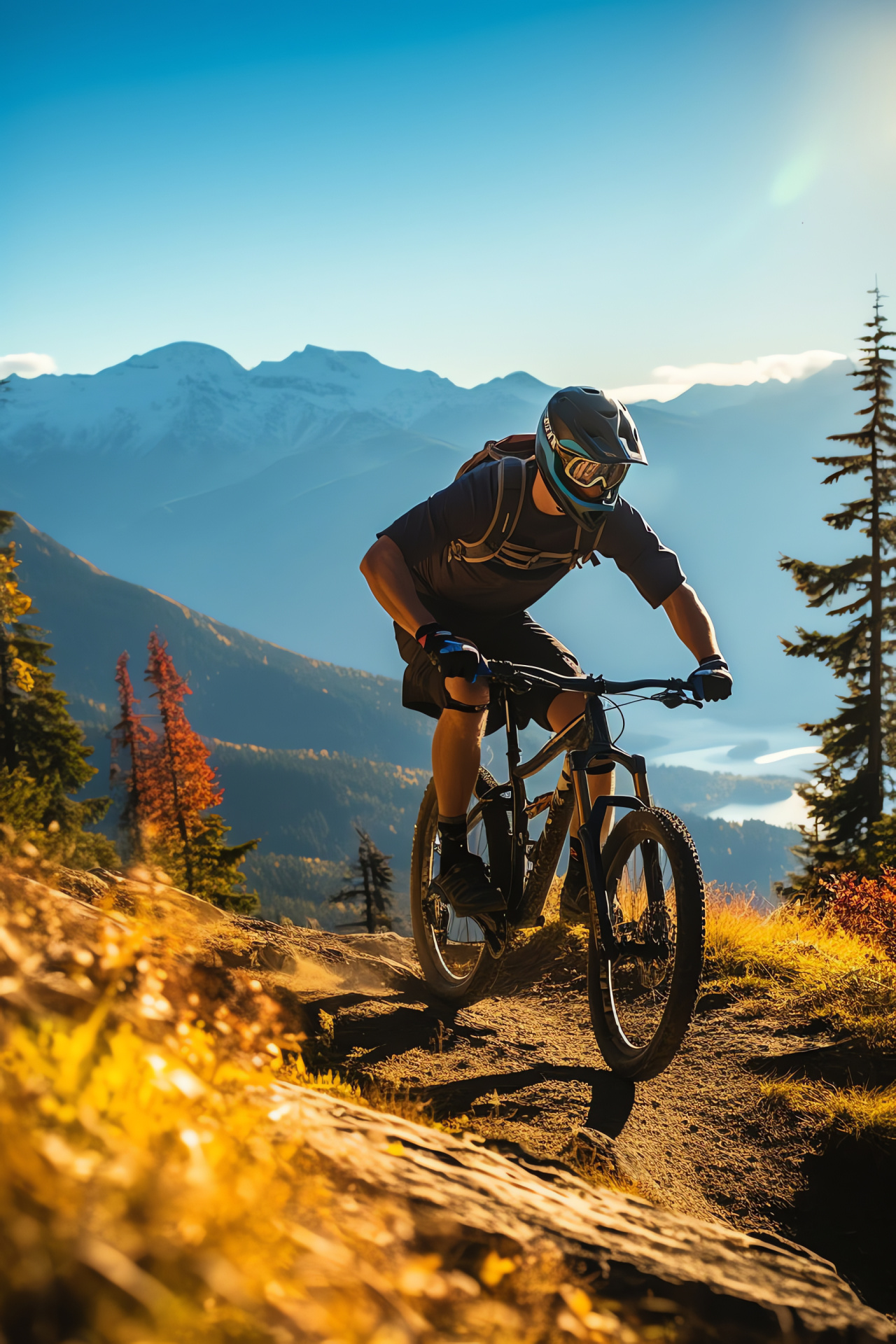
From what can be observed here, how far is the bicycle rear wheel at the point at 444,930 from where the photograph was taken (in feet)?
15.7

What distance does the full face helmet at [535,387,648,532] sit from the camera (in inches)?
152

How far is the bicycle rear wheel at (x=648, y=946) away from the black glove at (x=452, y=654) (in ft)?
3.17

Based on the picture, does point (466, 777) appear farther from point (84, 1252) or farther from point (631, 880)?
point (84, 1252)

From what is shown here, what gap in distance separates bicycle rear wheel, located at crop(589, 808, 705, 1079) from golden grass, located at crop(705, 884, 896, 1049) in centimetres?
120

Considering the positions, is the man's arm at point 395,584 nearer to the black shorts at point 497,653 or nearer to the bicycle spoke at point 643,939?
the black shorts at point 497,653

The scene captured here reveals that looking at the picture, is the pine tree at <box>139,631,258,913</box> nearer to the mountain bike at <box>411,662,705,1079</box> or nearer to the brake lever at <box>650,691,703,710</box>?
the mountain bike at <box>411,662,705,1079</box>

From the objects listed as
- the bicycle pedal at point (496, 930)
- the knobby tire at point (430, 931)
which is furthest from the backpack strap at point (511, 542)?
the bicycle pedal at point (496, 930)

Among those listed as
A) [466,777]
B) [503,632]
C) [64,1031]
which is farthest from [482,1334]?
[503,632]

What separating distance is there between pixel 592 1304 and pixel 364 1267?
59 centimetres

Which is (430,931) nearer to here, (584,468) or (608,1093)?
(608,1093)

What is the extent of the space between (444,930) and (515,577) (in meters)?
2.40

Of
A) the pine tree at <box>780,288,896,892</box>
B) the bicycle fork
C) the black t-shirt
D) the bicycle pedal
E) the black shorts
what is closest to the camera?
the bicycle fork

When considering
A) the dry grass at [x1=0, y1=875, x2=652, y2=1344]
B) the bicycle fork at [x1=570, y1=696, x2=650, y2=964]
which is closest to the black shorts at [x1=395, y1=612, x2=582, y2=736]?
the bicycle fork at [x1=570, y1=696, x2=650, y2=964]

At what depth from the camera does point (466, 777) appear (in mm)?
4543
